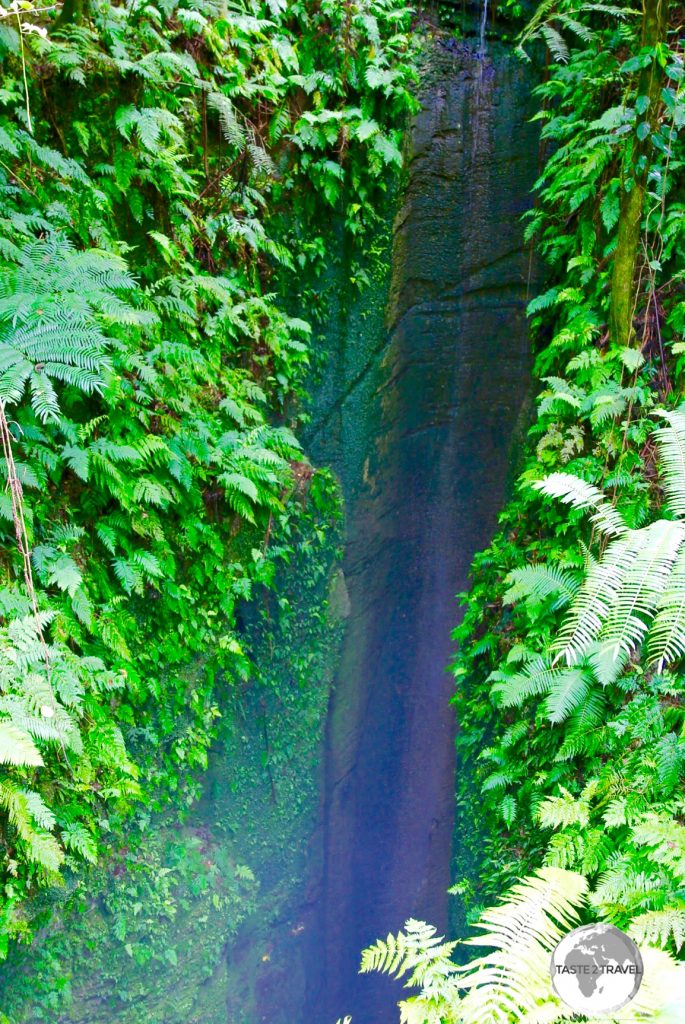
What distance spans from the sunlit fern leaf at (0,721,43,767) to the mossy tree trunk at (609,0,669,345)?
4.43m

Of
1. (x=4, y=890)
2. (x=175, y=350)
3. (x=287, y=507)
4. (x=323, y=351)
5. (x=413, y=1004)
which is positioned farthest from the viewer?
(x=323, y=351)

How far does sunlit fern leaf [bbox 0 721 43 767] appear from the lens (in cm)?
295

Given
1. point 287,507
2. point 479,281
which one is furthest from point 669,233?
point 287,507

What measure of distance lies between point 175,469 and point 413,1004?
3.32 m

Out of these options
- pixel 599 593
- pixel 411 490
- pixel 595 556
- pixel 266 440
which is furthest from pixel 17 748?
pixel 411 490

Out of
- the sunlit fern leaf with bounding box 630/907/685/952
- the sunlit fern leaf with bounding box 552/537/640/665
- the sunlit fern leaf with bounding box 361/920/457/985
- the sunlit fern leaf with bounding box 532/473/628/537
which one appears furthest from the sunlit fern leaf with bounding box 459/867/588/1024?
the sunlit fern leaf with bounding box 532/473/628/537

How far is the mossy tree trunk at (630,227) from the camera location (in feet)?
14.0

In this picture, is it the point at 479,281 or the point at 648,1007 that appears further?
the point at 479,281

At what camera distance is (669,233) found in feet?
14.6

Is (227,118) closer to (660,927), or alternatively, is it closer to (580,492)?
(580,492)

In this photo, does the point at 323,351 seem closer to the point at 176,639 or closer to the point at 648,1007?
the point at 176,639

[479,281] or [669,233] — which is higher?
[479,281]

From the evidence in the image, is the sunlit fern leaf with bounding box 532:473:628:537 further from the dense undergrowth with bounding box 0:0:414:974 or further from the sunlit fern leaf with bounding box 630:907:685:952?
the dense undergrowth with bounding box 0:0:414:974

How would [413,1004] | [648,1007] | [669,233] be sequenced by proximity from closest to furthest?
[648,1007], [413,1004], [669,233]
